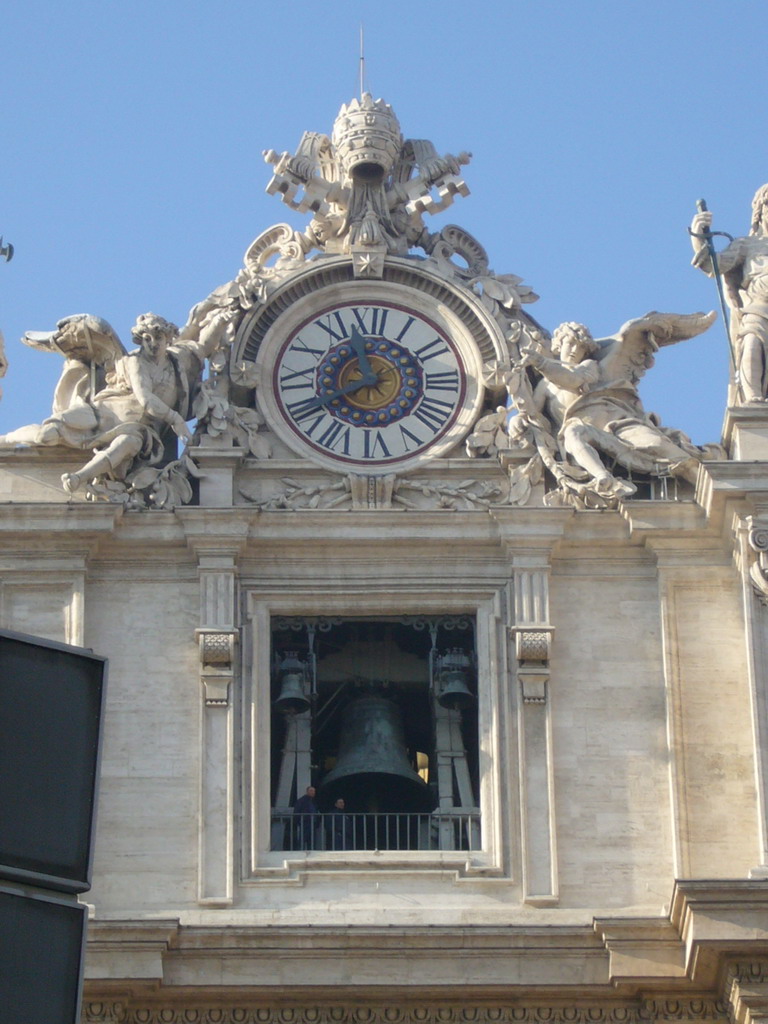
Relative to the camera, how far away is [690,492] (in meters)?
18.9

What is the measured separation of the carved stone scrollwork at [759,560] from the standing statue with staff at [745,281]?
4.47 ft

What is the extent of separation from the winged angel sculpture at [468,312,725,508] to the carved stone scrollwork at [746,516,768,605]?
82cm

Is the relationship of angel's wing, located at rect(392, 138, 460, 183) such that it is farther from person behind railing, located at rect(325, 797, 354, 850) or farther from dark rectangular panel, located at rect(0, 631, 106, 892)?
dark rectangular panel, located at rect(0, 631, 106, 892)

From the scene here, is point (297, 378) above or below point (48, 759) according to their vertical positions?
above

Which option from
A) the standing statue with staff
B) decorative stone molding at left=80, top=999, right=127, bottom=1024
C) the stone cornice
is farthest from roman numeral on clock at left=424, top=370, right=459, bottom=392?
decorative stone molding at left=80, top=999, right=127, bottom=1024

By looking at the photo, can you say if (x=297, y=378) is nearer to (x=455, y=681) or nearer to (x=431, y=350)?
(x=431, y=350)

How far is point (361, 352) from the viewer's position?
19.5m

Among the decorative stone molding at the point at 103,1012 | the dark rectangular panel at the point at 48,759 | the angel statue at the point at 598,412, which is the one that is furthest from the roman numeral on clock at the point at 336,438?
the dark rectangular panel at the point at 48,759

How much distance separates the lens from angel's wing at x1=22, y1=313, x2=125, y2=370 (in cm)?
1944

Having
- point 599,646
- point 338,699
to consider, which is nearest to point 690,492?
point 599,646

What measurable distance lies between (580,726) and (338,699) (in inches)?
75.0

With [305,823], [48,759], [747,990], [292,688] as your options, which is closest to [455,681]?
[292,688]

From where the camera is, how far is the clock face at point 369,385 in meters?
19.2

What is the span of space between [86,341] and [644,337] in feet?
13.8
